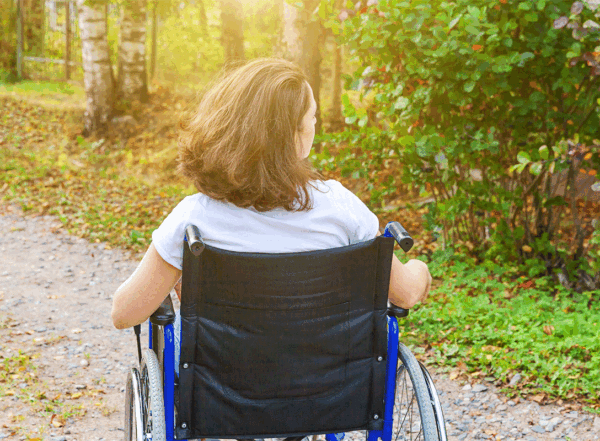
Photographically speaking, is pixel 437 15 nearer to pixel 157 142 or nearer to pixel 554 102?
pixel 554 102

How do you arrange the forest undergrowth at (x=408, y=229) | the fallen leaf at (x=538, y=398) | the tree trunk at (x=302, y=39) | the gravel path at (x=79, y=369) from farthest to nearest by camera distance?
1. the tree trunk at (x=302, y=39)
2. the forest undergrowth at (x=408, y=229)
3. the fallen leaf at (x=538, y=398)
4. the gravel path at (x=79, y=369)

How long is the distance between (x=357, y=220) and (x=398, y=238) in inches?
6.0

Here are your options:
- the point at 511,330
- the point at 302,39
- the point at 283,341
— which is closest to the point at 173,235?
the point at 283,341

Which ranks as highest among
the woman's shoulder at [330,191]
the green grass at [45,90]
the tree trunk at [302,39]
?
the tree trunk at [302,39]

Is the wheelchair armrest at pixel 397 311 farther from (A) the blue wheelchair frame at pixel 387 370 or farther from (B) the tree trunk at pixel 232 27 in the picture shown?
(B) the tree trunk at pixel 232 27

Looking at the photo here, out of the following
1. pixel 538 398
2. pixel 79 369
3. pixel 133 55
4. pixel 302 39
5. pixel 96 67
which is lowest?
pixel 79 369

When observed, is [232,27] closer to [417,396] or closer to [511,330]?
[511,330]

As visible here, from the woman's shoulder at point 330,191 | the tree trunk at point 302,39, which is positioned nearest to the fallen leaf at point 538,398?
the woman's shoulder at point 330,191

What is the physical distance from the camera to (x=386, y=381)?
197cm

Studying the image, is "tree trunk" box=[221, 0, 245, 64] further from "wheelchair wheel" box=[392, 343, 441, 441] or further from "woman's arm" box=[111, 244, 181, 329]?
"woman's arm" box=[111, 244, 181, 329]

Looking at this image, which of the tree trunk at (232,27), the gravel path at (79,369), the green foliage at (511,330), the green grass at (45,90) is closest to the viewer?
the gravel path at (79,369)

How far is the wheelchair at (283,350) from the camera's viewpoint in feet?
5.82

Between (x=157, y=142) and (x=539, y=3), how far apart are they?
7111mm

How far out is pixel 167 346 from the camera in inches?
73.0
